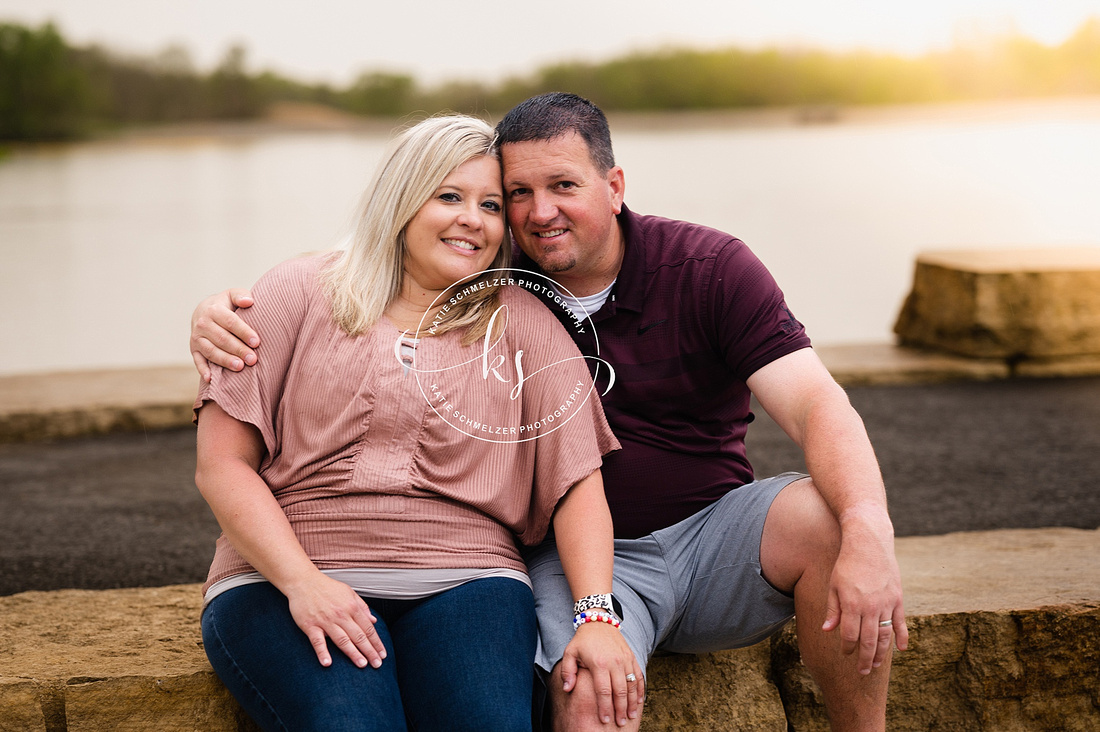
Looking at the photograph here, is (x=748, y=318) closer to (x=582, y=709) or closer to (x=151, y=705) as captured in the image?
(x=582, y=709)

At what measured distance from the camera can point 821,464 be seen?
1922mm

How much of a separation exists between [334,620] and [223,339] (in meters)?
0.59

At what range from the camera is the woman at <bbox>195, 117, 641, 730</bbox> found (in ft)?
5.71

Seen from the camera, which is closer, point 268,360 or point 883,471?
point 268,360

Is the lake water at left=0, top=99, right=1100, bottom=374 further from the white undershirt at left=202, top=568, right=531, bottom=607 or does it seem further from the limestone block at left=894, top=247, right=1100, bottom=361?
the white undershirt at left=202, top=568, right=531, bottom=607

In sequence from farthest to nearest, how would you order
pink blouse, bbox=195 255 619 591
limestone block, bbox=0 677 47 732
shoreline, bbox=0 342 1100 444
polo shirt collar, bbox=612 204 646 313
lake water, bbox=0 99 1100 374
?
lake water, bbox=0 99 1100 374
shoreline, bbox=0 342 1100 444
polo shirt collar, bbox=612 204 646 313
limestone block, bbox=0 677 47 732
pink blouse, bbox=195 255 619 591

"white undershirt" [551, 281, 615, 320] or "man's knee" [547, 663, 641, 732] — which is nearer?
"man's knee" [547, 663, 641, 732]

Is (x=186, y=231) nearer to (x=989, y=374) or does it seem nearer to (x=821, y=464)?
(x=989, y=374)

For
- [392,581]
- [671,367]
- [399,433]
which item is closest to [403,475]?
[399,433]

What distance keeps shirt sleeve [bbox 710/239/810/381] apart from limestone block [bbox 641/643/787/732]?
0.64 m

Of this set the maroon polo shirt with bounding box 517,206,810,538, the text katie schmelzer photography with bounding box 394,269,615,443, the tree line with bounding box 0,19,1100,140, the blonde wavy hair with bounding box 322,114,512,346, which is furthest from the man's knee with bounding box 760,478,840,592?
the tree line with bounding box 0,19,1100,140

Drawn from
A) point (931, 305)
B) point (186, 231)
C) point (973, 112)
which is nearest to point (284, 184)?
point (186, 231)

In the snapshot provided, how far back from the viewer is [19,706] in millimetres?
1995

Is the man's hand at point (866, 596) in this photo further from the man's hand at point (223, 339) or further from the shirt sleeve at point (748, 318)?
the man's hand at point (223, 339)
